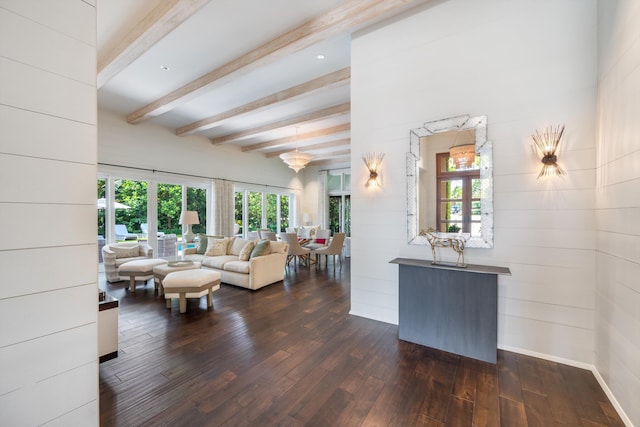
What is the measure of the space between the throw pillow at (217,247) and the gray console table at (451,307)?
4085 millimetres

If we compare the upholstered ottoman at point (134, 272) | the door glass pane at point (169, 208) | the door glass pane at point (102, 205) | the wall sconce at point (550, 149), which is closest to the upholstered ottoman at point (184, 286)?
the upholstered ottoman at point (134, 272)

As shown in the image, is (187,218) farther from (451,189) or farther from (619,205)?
(619,205)

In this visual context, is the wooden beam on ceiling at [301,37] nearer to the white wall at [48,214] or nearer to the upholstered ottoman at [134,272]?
the white wall at [48,214]

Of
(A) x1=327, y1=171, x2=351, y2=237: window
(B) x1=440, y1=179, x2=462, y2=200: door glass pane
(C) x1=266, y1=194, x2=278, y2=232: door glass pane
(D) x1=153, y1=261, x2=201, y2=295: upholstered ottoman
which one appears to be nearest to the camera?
(B) x1=440, y1=179, x2=462, y2=200: door glass pane

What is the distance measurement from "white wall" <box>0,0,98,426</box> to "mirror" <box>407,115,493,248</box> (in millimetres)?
2833

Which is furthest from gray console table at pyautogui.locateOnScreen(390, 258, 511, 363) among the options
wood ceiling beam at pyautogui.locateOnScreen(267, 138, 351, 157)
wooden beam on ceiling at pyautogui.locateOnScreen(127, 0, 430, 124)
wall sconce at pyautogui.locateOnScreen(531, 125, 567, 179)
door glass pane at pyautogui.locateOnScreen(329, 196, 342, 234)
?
door glass pane at pyautogui.locateOnScreen(329, 196, 342, 234)

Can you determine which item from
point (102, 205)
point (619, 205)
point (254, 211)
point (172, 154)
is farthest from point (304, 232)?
point (619, 205)

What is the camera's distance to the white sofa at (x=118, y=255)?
4.97 metres

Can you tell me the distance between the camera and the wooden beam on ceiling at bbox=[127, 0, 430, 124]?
8.81 ft

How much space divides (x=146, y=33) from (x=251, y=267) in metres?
3.44

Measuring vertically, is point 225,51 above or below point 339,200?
above

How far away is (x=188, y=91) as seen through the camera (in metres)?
4.29

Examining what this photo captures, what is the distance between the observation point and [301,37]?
9.93 ft

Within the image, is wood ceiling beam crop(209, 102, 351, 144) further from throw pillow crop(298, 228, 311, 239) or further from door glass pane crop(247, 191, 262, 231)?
throw pillow crop(298, 228, 311, 239)
